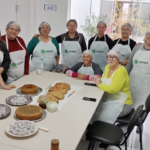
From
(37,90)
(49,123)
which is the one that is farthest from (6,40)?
(49,123)

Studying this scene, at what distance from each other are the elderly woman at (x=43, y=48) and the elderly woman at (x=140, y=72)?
117cm

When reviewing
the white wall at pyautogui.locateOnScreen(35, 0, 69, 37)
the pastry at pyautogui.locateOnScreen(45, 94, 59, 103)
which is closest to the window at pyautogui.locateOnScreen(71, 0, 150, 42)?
the white wall at pyautogui.locateOnScreen(35, 0, 69, 37)

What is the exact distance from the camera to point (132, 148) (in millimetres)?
2531

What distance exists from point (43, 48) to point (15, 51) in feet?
1.83

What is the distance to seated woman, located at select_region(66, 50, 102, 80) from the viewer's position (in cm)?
272

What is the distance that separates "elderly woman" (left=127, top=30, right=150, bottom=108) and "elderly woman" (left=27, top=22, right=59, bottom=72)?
1166 millimetres

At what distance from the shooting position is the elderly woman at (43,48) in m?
3.06

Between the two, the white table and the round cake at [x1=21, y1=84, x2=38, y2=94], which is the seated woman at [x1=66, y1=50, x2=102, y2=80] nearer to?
the white table

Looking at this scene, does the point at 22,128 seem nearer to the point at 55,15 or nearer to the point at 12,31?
the point at 12,31

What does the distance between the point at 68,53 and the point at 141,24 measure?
194cm

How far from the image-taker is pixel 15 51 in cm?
258

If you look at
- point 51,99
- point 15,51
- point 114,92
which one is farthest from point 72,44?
point 51,99

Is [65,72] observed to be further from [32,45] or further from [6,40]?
[6,40]

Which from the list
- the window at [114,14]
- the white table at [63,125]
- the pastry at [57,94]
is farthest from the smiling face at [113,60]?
the window at [114,14]
